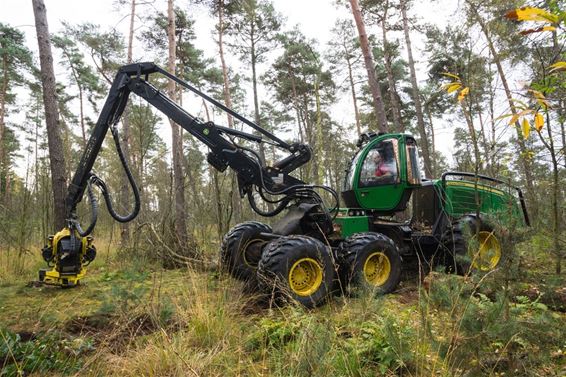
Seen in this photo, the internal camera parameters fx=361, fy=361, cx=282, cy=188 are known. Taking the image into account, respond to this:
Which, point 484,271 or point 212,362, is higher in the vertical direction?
point 484,271

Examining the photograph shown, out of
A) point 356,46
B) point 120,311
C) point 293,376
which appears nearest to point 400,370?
point 293,376

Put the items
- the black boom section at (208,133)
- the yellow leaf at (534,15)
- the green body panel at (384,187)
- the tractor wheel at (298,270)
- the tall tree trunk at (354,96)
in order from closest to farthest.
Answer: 1. the yellow leaf at (534,15)
2. the tractor wheel at (298,270)
3. the black boom section at (208,133)
4. the green body panel at (384,187)
5. the tall tree trunk at (354,96)

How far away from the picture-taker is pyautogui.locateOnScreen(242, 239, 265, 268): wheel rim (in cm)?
479

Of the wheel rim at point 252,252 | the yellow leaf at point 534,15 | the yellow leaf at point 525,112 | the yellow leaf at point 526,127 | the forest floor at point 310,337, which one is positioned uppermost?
the yellow leaf at point 534,15

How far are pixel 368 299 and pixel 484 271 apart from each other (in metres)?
0.83

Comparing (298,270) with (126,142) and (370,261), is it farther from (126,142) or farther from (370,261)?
(126,142)

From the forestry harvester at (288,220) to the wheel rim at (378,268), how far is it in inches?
0.5

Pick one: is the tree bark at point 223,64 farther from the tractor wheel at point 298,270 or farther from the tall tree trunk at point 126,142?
the tractor wheel at point 298,270

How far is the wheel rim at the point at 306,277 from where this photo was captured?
3880 mm

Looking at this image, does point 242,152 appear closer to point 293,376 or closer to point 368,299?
point 368,299

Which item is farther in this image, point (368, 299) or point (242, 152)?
point (242, 152)

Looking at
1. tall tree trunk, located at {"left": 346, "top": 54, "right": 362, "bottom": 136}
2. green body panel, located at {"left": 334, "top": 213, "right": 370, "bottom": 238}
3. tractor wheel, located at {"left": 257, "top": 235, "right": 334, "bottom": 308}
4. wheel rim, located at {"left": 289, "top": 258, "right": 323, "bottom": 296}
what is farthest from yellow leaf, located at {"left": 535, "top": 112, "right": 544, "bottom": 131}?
tall tree trunk, located at {"left": 346, "top": 54, "right": 362, "bottom": 136}

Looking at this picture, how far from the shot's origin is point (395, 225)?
555 centimetres

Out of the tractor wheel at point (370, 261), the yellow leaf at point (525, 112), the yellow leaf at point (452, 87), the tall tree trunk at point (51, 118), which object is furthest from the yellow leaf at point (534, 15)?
the tall tree trunk at point (51, 118)
